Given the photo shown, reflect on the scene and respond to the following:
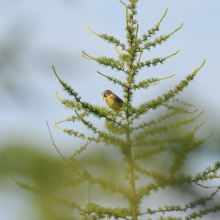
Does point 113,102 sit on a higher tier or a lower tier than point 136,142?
higher

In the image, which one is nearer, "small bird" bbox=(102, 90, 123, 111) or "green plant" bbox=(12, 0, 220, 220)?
"green plant" bbox=(12, 0, 220, 220)

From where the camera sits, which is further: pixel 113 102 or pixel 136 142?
pixel 113 102

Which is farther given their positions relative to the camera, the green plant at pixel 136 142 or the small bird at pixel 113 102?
the small bird at pixel 113 102

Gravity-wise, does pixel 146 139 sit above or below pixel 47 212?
above

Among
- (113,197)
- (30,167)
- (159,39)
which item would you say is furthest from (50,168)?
(159,39)

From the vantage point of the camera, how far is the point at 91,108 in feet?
12.4

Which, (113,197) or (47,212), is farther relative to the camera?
(113,197)

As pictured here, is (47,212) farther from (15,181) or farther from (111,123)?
(111,123)

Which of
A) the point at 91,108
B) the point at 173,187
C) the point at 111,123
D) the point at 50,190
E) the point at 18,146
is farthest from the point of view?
the point at 111,123

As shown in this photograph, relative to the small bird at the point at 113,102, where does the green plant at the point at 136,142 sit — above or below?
below

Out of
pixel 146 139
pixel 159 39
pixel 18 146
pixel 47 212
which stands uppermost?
pixel 159 39

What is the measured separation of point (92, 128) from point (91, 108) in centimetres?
25

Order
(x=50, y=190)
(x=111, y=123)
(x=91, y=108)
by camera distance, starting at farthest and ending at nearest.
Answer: (x=111, y=123) → (x=91, y=108) → (x=50, y=190)

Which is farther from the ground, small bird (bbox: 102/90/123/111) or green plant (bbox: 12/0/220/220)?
small bird (bbox: 102/90/123/111)
